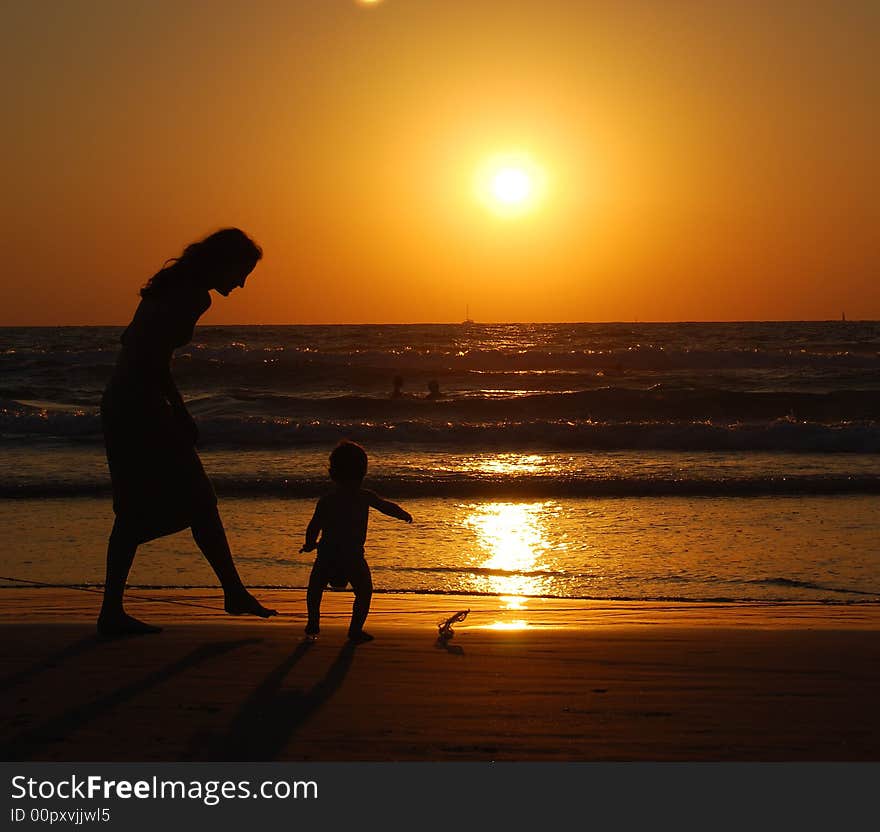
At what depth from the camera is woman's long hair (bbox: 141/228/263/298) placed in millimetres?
4590

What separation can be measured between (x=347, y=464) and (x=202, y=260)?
1102mm

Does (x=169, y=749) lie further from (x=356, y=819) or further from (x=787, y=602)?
(x=787, y=602)

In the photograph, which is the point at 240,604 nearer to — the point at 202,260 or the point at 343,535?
the point at 343,535

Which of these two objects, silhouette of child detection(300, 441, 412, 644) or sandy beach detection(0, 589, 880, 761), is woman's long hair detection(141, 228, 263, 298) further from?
sandy beach detection(0, 589, 880, 761)

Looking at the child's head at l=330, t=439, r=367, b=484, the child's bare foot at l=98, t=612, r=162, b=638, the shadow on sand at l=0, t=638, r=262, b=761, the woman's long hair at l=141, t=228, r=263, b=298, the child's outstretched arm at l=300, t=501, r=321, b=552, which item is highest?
the woman's long hair at l=141, t=228, r=263, b=298

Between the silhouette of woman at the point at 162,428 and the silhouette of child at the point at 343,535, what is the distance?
33 centimetres

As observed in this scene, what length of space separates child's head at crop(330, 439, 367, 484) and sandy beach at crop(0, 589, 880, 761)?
2.38ft

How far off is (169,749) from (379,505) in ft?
5.84

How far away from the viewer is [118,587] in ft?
15.3

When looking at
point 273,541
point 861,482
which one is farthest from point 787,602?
point 861,482

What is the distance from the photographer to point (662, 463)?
14.3 meters

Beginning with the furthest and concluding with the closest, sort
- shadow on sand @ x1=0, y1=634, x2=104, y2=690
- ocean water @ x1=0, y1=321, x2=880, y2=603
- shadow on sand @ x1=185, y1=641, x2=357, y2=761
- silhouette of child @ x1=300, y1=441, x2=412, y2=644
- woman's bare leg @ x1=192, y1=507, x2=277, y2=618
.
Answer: ocean water @ x1=0, y1=321, x2=880, y2=603 → silhouette of child @ x1=300, y1=441, x2=412, y2=644 → woman's bare leg @ x1=192, y1=507, x2=277, y2=618 → shadow on sand @ x1=0, y1=634, x2=104, y2=690 → shadow on sand @ x1=185, y1=641, x2=357, y2=761

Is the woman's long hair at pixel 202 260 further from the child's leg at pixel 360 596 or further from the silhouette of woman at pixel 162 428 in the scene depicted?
the child's leg at pixel 360 596

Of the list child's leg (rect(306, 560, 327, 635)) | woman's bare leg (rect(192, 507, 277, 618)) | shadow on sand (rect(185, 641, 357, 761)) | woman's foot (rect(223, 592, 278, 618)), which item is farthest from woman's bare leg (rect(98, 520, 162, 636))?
shadow on sand (rect(185, 641, 357, 761))
